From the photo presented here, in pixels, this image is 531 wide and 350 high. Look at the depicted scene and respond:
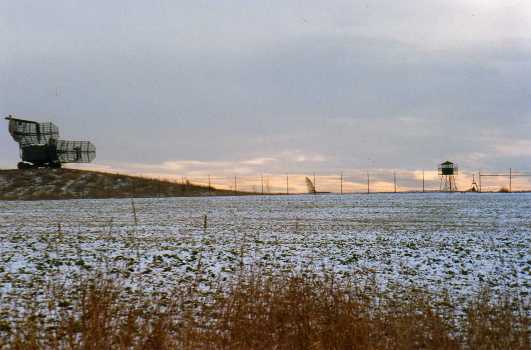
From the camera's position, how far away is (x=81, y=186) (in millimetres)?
87625

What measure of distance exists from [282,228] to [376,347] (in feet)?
76.8

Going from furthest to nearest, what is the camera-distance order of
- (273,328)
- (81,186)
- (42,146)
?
1. (42,146)
2. (81,186)
3. (273,328)

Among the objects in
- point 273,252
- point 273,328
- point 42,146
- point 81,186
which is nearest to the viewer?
point 273,328

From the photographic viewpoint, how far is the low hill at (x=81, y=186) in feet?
274

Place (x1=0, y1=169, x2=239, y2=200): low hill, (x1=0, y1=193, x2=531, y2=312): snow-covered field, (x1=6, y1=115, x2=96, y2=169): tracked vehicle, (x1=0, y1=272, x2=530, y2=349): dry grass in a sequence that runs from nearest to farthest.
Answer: (x1=0, y1=272, x2=530, y2=349): dry grass, (x1=0, y1=193, x2=531, y2=312): snow-covered field, (x1=0, y1=169, x2=239, y2=200): low hill, (x1=6, y1=115, x2=96, y2=169): tracked vehicle

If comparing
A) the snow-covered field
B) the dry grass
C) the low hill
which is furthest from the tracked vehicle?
the dry grass

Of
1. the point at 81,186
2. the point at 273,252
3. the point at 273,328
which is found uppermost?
the point at 81,186

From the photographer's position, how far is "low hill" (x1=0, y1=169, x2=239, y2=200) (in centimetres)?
8344

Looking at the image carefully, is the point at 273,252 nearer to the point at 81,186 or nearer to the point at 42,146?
the point at 81,186

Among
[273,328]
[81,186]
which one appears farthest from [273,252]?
[81,186]

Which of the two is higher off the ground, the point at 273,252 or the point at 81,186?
the point at 81,186

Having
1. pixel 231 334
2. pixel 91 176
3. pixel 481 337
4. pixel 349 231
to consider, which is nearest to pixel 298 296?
pixel 231 334

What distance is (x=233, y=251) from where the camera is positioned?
21594 millimetres

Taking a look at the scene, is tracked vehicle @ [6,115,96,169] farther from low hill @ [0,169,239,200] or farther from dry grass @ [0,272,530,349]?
dry grass @ [0,272,530,349]
